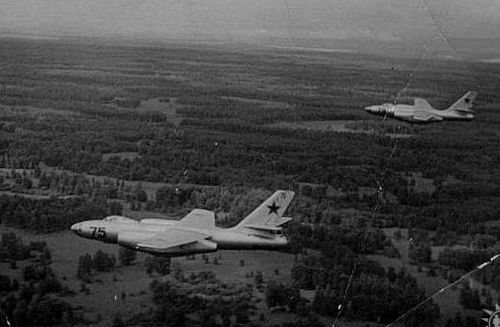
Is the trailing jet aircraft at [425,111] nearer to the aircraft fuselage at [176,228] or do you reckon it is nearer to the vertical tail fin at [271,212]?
the vertical tail fin at [271,212]

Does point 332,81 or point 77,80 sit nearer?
point 77,80

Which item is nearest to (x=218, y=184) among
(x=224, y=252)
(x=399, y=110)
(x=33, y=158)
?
(x=224, y=252)

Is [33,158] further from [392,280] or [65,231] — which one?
[392,280]

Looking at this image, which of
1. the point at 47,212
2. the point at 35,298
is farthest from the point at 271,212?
the point at 35,298

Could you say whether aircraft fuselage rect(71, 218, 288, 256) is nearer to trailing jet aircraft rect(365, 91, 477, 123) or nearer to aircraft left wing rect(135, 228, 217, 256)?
aircraft left wing rect(135, 228, 217, 256)

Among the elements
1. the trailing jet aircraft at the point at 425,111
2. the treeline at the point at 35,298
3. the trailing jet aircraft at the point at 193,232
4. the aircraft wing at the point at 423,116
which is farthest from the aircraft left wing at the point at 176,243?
the aircraft wing at the point at 423,116

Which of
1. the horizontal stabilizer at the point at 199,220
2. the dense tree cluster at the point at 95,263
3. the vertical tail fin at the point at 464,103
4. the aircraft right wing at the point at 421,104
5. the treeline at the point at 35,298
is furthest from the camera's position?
the vertical tail fin at the point at 464,103
